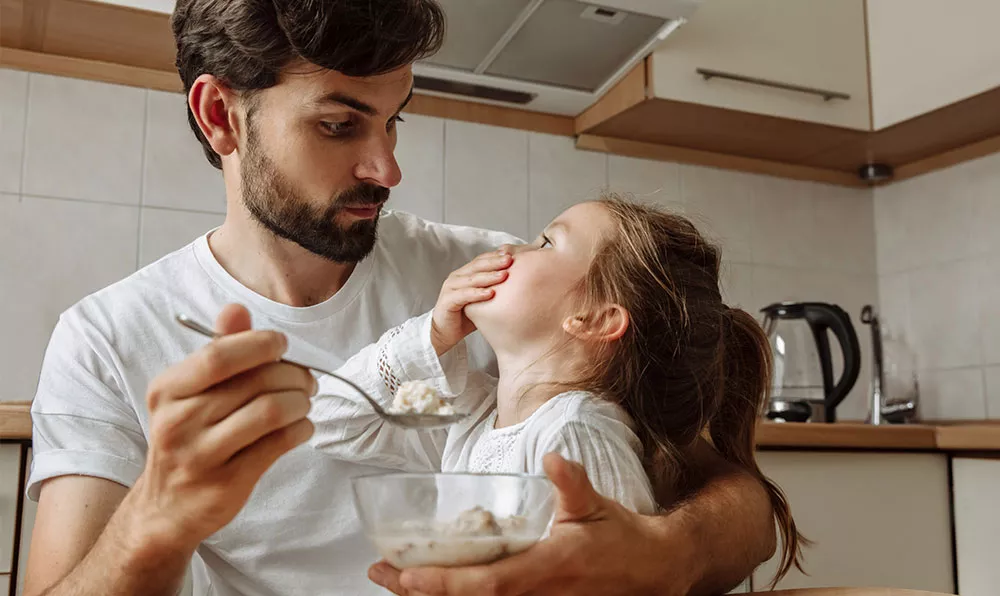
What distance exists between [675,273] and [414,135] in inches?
50.7

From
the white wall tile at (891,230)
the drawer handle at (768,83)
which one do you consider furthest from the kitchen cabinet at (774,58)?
the white wall tile at (891,230)

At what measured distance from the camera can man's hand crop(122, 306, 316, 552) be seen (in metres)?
0.59

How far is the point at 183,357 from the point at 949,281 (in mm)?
2160

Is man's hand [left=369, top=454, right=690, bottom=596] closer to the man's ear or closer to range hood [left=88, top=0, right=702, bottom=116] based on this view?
the man's ear

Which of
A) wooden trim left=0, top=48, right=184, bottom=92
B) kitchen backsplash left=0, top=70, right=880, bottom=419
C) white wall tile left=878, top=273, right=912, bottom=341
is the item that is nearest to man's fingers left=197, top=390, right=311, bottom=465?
kitchen backsplash left=0, top=70, right=880, bottom=419

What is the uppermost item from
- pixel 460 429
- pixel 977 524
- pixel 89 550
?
pixel 460 429

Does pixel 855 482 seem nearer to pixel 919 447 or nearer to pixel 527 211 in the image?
pixel 919 447

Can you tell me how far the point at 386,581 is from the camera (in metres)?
0.64

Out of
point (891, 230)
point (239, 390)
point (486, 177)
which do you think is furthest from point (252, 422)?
point (891, 230)

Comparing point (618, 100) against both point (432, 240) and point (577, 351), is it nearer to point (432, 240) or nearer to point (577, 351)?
point (432, 240)

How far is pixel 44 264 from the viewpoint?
1.94 m

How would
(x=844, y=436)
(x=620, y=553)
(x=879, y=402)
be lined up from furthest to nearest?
(x=879, y=402), (x=844, y=436), (x=620, y=553)

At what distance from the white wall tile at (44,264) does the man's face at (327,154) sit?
894 mm

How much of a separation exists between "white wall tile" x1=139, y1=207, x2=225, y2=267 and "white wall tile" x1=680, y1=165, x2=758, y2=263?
50.4 inches
